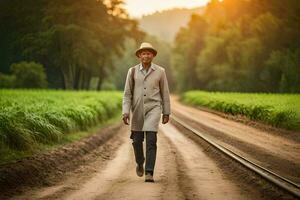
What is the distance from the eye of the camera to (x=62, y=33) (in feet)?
113

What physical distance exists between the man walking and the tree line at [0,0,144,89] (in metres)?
19.8

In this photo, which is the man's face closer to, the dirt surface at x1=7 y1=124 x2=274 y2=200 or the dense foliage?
the dirt surface at x1=7 y1=124 x2=274 y2=200

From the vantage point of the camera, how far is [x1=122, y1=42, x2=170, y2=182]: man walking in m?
8.67

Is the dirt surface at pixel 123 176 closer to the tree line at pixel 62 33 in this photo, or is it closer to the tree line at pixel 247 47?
the tree line at pixel 62 33

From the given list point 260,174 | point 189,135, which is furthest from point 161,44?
point 260,174

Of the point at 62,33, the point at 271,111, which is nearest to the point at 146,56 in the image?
the point at 271,111

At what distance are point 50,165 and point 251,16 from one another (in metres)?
52.6

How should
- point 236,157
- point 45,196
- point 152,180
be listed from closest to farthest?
point 45,196
point 152,180
point 236,157

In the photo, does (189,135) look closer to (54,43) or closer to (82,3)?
(54,43)

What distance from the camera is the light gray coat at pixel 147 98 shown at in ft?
28.6

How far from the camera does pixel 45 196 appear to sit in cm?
718

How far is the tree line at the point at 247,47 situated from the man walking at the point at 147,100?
36641mm

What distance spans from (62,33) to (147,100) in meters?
27.0

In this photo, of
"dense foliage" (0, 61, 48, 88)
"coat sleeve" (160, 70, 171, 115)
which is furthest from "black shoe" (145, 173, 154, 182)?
"dense foliage" (0, 61, 48, 88)
